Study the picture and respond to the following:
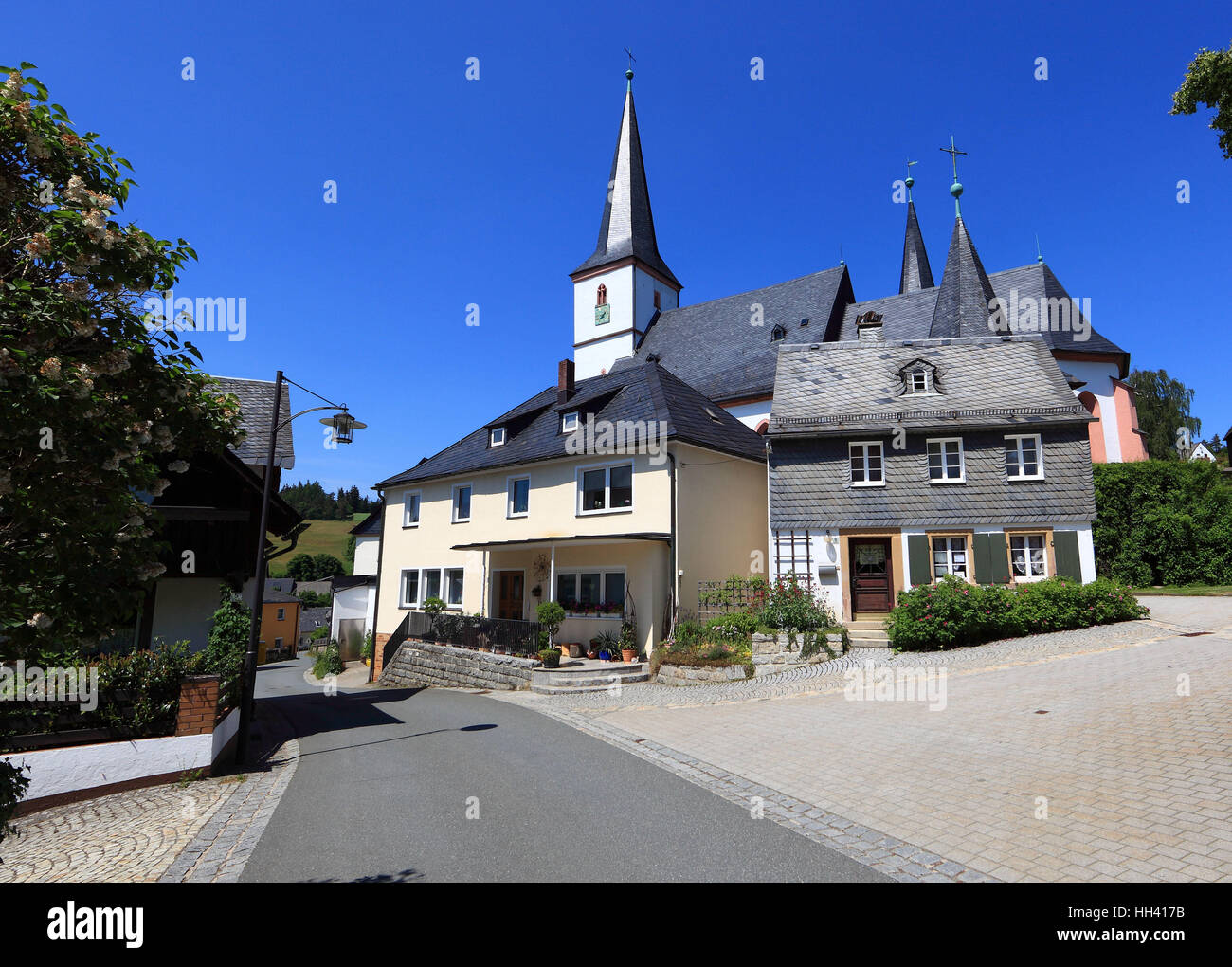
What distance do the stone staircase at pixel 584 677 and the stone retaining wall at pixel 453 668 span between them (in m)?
0.62

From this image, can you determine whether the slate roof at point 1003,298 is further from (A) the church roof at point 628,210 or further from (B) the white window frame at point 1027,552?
(A) the church roof at point 628,210

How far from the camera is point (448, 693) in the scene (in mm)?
17797

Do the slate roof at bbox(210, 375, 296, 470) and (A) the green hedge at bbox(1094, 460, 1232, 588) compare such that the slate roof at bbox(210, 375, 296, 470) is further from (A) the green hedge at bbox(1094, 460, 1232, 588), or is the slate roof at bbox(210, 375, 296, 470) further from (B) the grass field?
(B) the grass field

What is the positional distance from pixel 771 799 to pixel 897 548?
14078 mm

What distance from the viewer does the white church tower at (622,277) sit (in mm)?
46844

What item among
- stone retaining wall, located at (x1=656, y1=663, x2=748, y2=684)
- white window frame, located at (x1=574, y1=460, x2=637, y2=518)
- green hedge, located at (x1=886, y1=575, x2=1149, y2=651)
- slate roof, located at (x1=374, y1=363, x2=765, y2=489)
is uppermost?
slate roof, located at (x1=374, y1=363, x2=765, y2=489)

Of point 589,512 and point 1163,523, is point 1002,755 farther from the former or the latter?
point 1163,523

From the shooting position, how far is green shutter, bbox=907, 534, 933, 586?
1875 centimetres

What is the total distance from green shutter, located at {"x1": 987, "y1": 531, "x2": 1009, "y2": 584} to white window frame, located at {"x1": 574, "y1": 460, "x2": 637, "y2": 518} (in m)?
9.90

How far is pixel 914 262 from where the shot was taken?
49531 mm

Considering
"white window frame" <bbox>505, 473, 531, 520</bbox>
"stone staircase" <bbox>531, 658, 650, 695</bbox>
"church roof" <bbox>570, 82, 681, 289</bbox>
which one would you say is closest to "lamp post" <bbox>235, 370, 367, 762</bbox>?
"stone staircase" <bbox>531, 658, 650, 695</bbox>

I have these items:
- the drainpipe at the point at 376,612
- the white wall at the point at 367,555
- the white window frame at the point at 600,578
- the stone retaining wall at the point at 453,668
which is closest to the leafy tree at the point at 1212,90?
the white window frame at the point at 600,578

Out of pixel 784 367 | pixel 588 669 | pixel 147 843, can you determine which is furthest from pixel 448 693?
pixel 784 367
